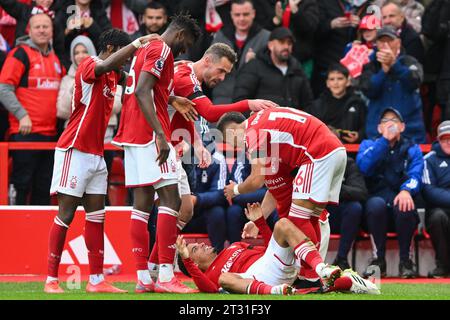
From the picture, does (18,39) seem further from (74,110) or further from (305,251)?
(305,251)

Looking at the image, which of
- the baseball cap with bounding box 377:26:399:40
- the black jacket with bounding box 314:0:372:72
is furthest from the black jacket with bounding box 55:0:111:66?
the baseball cap with bounding box 377:26:399:40

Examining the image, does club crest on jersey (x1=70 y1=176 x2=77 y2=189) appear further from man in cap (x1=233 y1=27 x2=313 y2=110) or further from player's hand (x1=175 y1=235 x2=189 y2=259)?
man in cap (x1=233 y1=27 x2=313 y2=110)

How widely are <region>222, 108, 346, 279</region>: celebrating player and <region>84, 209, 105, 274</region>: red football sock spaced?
1490mm

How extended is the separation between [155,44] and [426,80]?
7177 millimetres

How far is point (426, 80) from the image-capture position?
16.6 m

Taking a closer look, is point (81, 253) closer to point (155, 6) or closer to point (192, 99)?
point (155, 6)

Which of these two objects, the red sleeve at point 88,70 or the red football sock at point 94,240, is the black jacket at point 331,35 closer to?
the red sleeve at point 88,70

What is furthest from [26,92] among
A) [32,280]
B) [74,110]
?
[74,110]

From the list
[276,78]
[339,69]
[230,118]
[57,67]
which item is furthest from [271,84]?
[230,118]

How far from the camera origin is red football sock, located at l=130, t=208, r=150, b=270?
413 inches

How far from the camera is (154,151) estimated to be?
34.4 feet

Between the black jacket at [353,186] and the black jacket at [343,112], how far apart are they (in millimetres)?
1047

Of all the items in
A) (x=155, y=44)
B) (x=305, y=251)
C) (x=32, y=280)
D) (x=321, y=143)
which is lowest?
(x=32, y=280)

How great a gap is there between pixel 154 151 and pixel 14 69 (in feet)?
16.4
